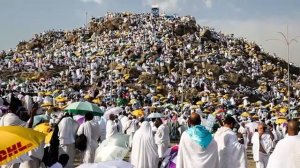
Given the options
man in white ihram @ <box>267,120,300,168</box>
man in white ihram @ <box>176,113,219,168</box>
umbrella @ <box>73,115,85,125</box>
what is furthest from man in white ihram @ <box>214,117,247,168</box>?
umbrella @ <box>73,115,85,125</box>

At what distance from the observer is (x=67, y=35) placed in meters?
81.2

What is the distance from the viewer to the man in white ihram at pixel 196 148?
8.02 m

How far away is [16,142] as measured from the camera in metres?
5.43

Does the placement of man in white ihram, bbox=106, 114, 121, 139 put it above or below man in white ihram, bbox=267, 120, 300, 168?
below

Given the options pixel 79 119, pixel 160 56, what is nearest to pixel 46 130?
pixel 79 119

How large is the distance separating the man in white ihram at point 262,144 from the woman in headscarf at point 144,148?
2.26 metres

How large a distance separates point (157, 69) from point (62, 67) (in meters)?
11.1

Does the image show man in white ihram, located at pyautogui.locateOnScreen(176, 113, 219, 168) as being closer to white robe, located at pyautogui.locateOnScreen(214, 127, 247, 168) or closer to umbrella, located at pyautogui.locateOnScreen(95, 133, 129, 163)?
white robe, located at pyautogui.locateOnScreen(214, 127, 247, 168)

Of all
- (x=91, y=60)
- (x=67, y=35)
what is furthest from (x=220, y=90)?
(x=67, y=35)

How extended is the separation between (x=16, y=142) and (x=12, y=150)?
16 cm

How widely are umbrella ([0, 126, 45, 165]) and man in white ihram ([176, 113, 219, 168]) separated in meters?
2.83

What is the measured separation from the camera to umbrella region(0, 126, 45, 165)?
5.16 meters

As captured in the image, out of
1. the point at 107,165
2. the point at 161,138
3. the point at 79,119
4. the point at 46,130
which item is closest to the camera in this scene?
the point at 107,165

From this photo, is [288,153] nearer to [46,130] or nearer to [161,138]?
[46,130]
